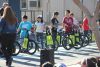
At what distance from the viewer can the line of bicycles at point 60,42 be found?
15.5m

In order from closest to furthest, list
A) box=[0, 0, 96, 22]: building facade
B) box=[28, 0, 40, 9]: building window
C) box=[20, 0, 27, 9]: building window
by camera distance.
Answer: box=[0, 0, 96, 22]: building facade → box=[28, 0, 40, 9]: building window → box=[20, 0, 27, 9]: building window

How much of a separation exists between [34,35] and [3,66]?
5455 millimetres

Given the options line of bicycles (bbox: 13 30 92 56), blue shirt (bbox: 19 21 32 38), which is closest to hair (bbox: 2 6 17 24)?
line of bicycles (bbox: 13 30 92 56)

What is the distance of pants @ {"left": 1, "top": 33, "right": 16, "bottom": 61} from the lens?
12.0 meters

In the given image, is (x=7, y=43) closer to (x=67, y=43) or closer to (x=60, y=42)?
(x=60, y=42)

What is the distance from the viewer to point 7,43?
1209 centimetres

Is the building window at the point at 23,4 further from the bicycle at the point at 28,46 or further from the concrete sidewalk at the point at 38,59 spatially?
the bicycle at the point at 28,46

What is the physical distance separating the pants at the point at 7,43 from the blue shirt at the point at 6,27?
0.40 ft

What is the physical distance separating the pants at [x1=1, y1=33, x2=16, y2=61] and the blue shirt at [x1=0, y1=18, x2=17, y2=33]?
12 cm

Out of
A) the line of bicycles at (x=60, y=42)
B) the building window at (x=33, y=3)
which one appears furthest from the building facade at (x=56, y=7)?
the line of bicycles at (x=60, y=42)

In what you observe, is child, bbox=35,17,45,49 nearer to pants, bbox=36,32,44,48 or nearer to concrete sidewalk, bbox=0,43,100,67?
pants, bbox=36,32,44,48

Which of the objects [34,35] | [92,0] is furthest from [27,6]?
[34,35]

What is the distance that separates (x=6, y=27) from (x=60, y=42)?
5.71 m

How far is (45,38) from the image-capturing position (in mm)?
16812
